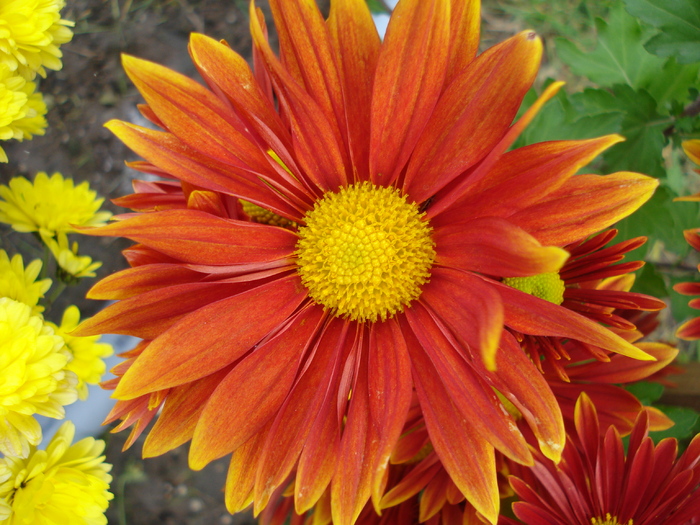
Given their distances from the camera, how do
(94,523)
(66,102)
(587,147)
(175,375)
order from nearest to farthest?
(587,147)
(175,375)
(94,523)
(66,102)

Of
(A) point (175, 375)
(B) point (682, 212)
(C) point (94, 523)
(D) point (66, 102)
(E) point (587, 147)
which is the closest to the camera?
(E) point (587, 147)

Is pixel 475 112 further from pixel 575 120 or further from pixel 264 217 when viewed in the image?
pixel 575 120

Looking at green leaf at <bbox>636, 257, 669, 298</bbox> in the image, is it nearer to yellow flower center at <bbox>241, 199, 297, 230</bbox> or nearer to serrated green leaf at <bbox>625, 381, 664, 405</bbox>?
serrated green leaf at <bbox>625, 381, 664, 405</bbox>

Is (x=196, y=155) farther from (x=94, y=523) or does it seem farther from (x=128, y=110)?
(x=128, y=110)

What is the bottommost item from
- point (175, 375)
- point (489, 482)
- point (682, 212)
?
point (682, 212)

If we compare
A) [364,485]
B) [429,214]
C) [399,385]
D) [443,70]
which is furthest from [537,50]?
[364,485]

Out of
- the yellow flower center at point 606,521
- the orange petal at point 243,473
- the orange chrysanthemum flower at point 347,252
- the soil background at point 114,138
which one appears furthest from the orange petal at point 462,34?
the soil background at point 114,138

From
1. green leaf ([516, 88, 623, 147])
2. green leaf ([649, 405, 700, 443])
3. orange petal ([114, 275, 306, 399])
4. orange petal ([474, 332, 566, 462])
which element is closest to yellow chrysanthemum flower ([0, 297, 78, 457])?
orange petal ([114, 275, 306, 399])

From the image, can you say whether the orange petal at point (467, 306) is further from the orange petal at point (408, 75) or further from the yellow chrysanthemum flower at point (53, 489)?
the yellow chrysanthemum flower at point (53, 489)
